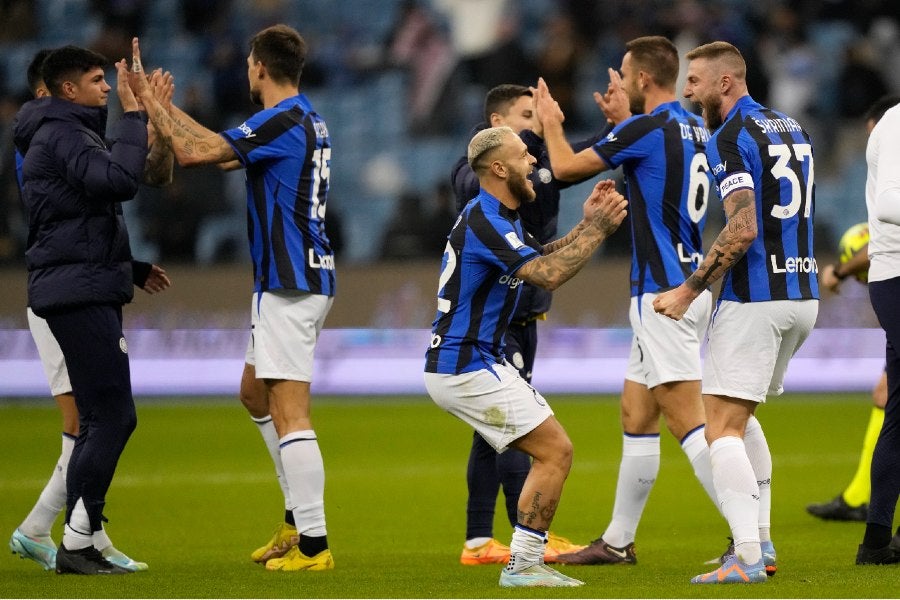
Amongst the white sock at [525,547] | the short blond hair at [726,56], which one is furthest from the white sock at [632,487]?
the short blond hair at [726,56]

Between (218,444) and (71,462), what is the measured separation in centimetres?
587

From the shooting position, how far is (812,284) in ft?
19.1

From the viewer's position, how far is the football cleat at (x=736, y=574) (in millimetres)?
5535

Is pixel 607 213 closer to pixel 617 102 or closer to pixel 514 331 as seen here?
pixel 617 102

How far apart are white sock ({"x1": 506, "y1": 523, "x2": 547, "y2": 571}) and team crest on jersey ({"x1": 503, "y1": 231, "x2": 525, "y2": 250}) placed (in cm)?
115

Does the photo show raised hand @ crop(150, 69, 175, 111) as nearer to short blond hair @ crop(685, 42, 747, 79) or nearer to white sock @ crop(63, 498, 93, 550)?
white sock @ crop(63, 498, 93, 550)

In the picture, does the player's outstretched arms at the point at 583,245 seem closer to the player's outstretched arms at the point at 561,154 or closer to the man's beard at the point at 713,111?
the man's beard at the point at 713,111

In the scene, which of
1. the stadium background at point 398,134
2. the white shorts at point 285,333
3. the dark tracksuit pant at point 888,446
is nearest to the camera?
the dark tracksuit pant at point 888,446

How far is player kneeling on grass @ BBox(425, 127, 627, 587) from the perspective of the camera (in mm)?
5543

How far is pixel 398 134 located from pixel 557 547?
12094mm

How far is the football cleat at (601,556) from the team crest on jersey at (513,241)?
1.80 meters

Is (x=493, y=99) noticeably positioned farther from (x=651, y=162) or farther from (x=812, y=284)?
(x=812, y=284)

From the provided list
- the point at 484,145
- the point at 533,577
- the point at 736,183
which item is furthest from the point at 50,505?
the point at 736,183

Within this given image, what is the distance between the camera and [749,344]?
570 centimetres
